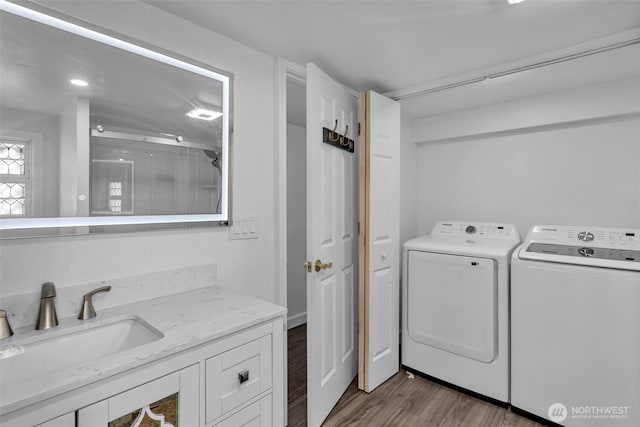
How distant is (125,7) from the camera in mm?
1346

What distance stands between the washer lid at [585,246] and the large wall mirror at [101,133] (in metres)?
1.98

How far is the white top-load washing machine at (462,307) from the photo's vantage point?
2109 mm

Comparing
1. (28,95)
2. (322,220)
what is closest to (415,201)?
(322,220)

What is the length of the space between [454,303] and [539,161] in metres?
1.37

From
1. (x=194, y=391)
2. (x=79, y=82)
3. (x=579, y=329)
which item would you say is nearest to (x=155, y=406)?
(x=194, y=391)

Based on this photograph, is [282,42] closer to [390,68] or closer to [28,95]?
[390,68]

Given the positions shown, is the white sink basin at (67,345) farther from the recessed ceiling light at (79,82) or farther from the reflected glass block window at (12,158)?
the recessed ceiling light at (79,82)

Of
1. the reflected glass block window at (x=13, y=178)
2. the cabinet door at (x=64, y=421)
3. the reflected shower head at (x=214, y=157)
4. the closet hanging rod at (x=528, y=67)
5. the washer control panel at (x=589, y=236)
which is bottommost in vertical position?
the cabinet door at (x=64, y=421)

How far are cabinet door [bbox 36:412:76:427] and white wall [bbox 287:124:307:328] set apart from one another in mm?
2488

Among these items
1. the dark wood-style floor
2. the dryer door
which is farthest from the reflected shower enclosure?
the dryer door

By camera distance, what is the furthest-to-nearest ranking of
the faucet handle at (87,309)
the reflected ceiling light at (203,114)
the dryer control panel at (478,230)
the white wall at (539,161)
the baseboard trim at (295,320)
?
the baseboard trim at (295,320) → the dryer control panel at (478,230) → the white wall at (539,161) → the reflected ceiling light at (203,114) → the faucet handle at (87,309)

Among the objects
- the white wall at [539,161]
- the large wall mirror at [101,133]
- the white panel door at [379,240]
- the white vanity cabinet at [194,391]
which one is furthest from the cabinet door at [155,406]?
the white wall at [539,161]

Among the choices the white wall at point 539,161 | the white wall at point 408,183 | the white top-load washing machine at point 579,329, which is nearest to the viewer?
the white top-load washing machine at point 579,329

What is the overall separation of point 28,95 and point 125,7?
0.54 meters
